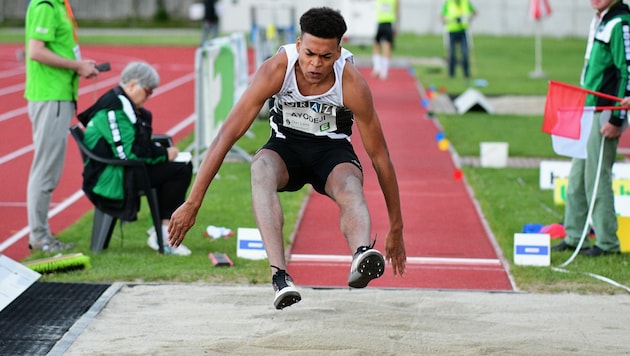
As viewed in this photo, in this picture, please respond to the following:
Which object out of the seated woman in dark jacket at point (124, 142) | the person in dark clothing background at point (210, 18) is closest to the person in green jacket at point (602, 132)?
the seated woman in dark jacket at point (124, 142)

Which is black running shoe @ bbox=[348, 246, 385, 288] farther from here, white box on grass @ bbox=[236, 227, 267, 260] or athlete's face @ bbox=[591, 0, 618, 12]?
athlete's face @ bbox=[591, 0, 618, 12]

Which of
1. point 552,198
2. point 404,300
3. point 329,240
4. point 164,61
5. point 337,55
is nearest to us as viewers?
point 337,55

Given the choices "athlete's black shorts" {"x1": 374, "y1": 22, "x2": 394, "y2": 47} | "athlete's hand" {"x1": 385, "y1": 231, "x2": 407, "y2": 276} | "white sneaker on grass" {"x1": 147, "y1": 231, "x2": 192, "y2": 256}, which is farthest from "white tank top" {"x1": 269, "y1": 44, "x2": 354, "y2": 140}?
"athlete's black shorts" {"x1": 374, "y1": 22, "x2": 394, "y2": 47}

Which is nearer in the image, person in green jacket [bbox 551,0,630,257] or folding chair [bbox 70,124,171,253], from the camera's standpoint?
person in green jacket [bbox 551,0,630,257]

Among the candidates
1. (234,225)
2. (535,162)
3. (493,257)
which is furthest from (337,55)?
(535,162)

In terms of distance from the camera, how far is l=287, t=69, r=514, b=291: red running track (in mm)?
8375

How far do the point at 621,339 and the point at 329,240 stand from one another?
3406mm

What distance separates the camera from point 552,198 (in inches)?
444

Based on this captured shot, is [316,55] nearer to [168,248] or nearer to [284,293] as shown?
[284,293]

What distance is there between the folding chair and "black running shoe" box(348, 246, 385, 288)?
3.13 meters

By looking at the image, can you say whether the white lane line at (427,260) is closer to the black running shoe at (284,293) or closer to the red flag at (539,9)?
the black running shoe at (284,293)

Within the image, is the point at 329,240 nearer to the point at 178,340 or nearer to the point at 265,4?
the point at 178,340

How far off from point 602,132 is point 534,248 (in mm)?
1021

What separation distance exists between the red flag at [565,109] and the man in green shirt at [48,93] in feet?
11.8
